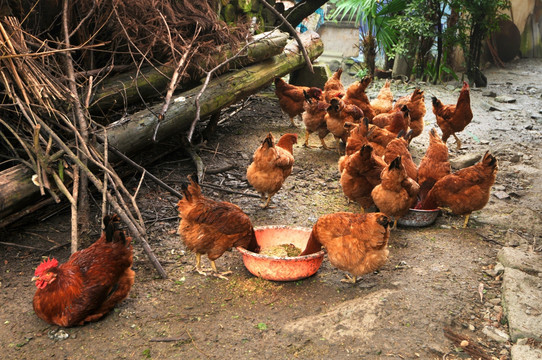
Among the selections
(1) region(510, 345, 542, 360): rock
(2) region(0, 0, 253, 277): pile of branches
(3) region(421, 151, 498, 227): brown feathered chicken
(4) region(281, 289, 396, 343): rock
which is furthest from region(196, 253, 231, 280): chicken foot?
(3) region(421, 151, 498, 227): brown feathered chicken

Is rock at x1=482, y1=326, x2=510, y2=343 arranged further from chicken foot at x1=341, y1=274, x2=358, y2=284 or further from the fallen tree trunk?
the fallen tree trunk

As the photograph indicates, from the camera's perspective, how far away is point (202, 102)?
22.7 feet

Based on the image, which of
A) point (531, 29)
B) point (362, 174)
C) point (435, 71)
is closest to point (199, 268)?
point (362, 174)

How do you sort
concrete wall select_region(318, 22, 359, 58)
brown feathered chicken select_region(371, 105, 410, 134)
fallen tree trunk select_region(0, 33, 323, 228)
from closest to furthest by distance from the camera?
1. fallen tree trunk select_region(0, 33, 323, 228)
2. brown feathered chicken select_region(371, 105, 410, 134)
3. concrete wall select_region(318, 22, 359, 58)

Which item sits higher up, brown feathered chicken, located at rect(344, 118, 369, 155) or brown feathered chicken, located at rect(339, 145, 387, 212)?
brown feathered chicken, located at rect(344, 118, 369, 155)

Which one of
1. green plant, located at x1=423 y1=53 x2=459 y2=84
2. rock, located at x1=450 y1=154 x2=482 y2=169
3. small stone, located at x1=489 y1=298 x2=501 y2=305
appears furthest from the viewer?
green plant, located at x1=423 y1=53 x2=459 y2=84

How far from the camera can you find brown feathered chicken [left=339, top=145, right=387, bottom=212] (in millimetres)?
5672

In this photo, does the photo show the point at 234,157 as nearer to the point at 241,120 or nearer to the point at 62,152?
the point at 241,120

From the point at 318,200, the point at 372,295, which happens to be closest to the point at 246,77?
the point at 318,200

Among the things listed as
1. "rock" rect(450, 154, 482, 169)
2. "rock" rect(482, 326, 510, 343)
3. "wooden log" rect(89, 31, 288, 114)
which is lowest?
"rock" rect(482, 326, 510, 343)

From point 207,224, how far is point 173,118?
2.36 m

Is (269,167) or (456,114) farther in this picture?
(456,114)

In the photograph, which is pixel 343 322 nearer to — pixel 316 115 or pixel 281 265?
pixel 281 265

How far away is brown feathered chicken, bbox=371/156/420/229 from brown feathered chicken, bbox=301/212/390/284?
0.97 meters
